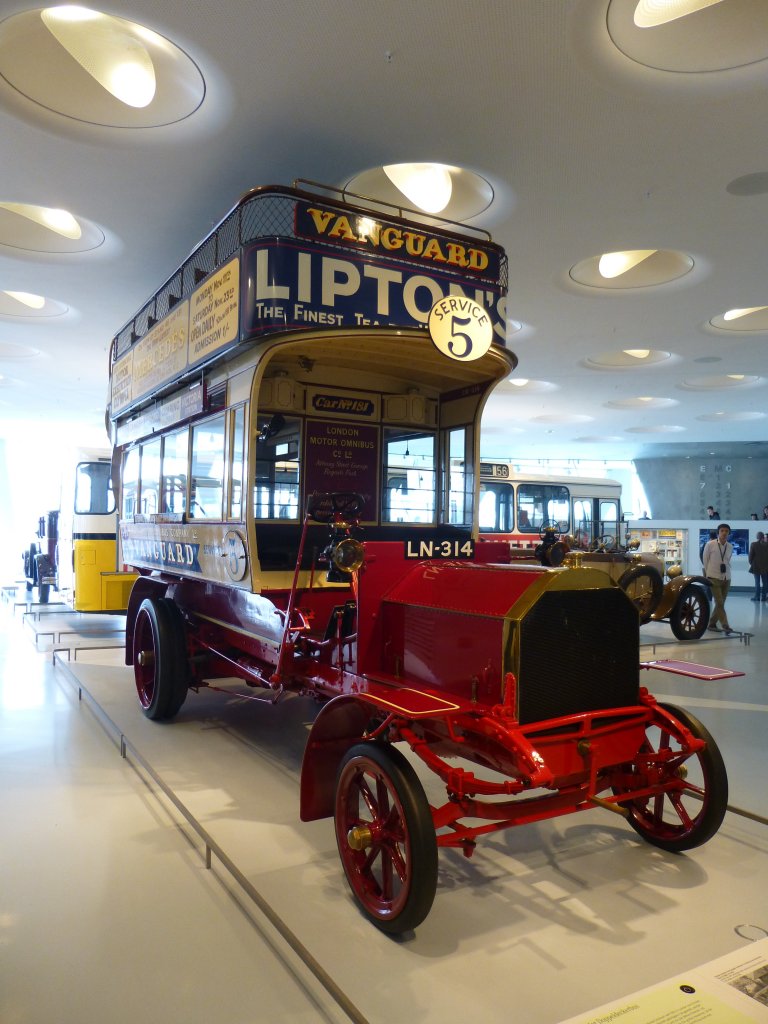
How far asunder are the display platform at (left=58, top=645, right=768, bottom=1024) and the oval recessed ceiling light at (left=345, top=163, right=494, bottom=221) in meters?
5.04

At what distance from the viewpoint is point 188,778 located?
407 cm

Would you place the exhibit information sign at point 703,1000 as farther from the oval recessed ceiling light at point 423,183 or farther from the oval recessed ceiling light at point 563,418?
the oval recessed ceiling light at point 563,418

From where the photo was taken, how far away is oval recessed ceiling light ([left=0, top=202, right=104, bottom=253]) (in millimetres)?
7145

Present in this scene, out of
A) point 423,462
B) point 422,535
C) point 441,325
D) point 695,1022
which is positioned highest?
point 441,325

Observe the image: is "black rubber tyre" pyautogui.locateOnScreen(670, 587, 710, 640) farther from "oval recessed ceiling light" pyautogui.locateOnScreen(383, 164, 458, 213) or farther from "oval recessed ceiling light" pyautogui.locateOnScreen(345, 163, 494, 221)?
"oval recessed ceiling light" pyautogui.locateOnScreen(383, 164, 458, 213)

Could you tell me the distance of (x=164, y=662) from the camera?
508 centimetres

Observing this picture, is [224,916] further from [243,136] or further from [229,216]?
[243,136]

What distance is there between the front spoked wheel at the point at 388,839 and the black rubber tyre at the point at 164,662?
8.48ft


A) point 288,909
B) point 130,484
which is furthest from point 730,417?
point 288,909

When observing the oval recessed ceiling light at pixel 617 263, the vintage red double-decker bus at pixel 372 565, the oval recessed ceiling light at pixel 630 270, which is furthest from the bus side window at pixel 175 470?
the oval recessed ceiling light at pixel 617 263

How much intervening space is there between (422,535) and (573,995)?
10.4 ft

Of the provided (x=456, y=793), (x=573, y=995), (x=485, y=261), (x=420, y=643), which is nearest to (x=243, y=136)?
(x=485, y=261)

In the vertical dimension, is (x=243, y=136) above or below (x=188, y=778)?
above

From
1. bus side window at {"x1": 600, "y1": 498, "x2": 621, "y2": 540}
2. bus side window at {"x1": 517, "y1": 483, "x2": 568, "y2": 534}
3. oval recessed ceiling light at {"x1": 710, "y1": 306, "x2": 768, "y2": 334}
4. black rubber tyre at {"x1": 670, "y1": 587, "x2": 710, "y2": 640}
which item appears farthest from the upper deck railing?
bus side window at {"x1": 600, "y1": 498, "x2": 621, "y2": 540}
